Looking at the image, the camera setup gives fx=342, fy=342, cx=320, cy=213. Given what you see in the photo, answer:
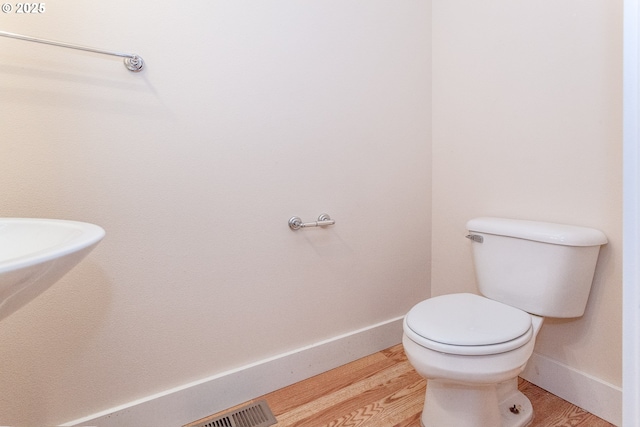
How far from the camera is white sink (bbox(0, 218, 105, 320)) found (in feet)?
1.62

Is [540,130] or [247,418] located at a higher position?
[540,130]

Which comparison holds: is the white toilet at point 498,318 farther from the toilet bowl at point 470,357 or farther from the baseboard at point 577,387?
the baseboard at point 577,387

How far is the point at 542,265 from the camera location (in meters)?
1.18

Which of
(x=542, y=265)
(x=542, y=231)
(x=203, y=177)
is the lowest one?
(x=542, y=265)

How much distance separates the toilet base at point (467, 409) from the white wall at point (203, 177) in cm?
55

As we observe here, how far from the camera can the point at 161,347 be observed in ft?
4.00

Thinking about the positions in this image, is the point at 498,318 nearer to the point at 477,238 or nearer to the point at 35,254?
the point at 477,238

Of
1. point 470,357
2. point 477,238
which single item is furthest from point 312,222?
point 470,357

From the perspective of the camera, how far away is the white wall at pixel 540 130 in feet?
3.79

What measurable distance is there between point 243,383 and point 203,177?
0.83m

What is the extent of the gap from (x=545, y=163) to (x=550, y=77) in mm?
319

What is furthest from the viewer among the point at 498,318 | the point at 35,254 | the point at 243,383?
the point at 243,383

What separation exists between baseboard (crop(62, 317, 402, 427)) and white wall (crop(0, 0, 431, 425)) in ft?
0.12

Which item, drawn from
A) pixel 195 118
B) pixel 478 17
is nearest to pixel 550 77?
pixel 478 17
